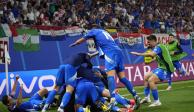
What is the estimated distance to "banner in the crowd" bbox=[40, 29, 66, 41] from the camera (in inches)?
853

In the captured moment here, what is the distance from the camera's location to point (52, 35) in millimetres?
22094

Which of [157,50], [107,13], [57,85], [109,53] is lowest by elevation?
[57,85]

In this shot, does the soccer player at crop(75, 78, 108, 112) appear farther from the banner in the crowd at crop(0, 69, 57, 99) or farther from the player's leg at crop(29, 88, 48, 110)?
the banner in the crowd at crop(0, 69, 57, 99)

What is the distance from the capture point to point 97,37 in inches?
493

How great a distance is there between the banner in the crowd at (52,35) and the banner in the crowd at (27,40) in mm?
382

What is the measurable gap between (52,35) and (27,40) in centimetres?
158

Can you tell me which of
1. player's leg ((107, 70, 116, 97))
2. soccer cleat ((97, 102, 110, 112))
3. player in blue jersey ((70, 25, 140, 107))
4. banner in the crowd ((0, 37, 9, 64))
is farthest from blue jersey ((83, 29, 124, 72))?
banner in the crowd ((0, 37, 9, 64))

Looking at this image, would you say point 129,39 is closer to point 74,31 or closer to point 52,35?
point 74,31

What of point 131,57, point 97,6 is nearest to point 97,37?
point 131,57

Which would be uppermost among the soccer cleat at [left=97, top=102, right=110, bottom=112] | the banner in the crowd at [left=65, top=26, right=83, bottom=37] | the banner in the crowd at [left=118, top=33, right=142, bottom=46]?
the banner in the crowd at [left=65, top=26, right=83, bottom=37]

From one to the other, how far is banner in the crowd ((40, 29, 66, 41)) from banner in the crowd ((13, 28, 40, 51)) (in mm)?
382

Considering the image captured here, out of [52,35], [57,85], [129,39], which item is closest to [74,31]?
[52,35]

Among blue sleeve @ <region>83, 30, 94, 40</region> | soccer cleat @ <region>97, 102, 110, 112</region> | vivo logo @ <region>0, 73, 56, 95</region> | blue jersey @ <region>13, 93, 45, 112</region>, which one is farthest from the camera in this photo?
vivo logo @ <region>0, 73, 56, 95</region>

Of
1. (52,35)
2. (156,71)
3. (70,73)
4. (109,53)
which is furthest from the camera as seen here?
(52,35)
